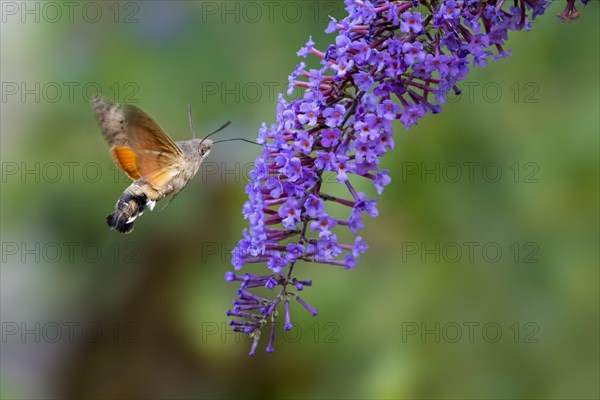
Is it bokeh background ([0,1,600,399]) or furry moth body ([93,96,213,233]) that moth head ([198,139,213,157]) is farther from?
bokeh background ([0,1,600,399])

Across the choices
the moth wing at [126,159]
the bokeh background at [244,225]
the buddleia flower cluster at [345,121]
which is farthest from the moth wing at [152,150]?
the bokeh background at [244,225]

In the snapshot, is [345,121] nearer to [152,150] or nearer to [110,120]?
[152,150]

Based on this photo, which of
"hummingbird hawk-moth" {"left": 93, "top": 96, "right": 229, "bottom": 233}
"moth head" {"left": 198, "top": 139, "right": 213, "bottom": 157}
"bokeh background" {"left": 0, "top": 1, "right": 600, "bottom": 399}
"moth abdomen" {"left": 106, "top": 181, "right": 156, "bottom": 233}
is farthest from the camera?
"bokeh background" {"left": 0, "top": 1, "right": 600, "bottom": 399}

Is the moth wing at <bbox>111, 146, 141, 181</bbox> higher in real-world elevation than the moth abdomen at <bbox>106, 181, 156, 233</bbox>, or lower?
higher

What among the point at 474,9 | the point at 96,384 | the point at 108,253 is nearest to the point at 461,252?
the point at 474,9

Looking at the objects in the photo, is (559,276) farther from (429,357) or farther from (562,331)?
(429,357)

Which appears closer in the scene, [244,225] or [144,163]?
[144,163]

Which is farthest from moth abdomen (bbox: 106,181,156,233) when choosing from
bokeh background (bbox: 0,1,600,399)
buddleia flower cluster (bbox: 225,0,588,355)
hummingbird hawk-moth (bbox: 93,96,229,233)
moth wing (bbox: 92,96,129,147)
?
bokeh background (bbox: 0,1,600,399)

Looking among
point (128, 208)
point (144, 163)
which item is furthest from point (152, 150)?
point (128, 208)
